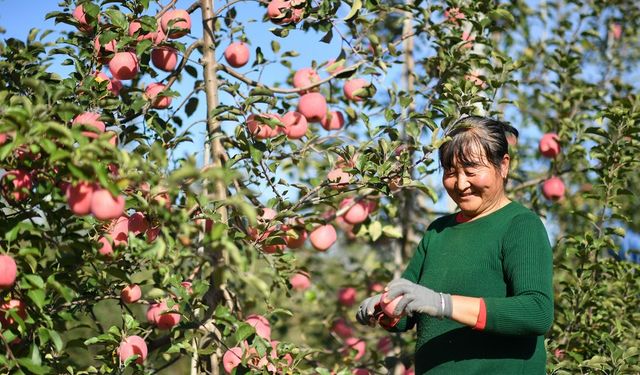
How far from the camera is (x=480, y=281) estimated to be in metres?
1.79

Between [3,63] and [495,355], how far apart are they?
1.47 metres

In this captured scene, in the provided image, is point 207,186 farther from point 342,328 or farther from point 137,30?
point 342,328

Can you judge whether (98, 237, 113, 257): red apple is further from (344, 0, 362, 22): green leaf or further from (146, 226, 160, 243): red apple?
(344, 0, 362, 22): green leaf

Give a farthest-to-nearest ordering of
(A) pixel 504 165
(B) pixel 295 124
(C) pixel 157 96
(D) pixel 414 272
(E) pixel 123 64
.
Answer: (B) pixel 295 124, (C) pixel 157 96, (E) pixel 123 64, (D) pixel 414 272, (A) pixel 504 165

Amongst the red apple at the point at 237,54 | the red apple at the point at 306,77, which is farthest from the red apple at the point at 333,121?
the red apple at the point at 237,54

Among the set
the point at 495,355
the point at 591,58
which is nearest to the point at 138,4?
the point at 495,355

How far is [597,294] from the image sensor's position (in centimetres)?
272

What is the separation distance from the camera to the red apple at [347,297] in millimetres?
3747

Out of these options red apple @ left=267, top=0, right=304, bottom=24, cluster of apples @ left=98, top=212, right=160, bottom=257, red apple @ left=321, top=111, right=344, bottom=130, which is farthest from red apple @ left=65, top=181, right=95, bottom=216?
red apple @ left=321, top=111, right=344, bottom=130

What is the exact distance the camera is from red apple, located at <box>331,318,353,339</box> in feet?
12.4

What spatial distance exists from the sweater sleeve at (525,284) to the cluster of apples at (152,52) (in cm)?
116

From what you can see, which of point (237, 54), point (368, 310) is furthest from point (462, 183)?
point (237, 54)

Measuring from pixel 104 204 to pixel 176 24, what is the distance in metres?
0.99

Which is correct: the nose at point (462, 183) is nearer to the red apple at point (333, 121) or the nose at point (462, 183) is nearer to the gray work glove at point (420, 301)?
the gray work glove at point (420, 301)
